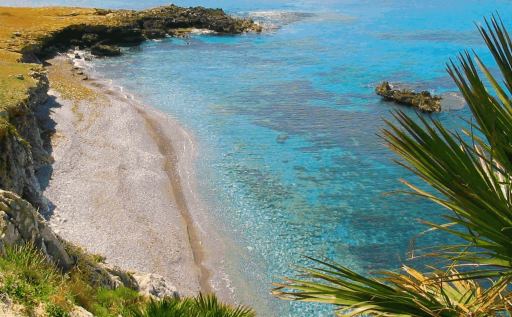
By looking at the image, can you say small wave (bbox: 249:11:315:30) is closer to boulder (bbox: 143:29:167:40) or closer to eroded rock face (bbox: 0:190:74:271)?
boulder (bbox: 143:29:167:40)

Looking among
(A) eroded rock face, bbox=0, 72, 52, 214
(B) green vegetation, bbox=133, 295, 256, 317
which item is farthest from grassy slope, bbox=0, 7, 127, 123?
(B) green vegetation, bbox=133, 295, 256, 317

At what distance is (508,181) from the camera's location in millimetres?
4406

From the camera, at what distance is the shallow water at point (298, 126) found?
25281 millimetres

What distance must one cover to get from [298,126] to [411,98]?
13993 millimetres

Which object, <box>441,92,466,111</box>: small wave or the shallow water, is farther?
<box>441,92,466,111</box>: small wave

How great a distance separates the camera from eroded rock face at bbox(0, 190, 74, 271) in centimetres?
1149

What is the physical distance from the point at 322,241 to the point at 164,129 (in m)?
21.3

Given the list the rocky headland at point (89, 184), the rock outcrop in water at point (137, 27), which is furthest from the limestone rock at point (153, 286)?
the rock outcrop in water at point (137, 27)

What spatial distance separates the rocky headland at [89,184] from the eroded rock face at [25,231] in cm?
3

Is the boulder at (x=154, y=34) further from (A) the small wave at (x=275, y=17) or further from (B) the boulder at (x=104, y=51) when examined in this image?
(A) the small wave at (x=275, y=17)

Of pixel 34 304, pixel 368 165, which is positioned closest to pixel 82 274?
pixel 34 304

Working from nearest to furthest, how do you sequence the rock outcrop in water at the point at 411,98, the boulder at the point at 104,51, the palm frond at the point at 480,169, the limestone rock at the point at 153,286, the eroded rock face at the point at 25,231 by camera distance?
the palm frond at the point at 480,169, the eroded rock face at the point at 25,231, the limestone rock at the point at 153,286, the rock outcrop in water at the point at 411,98, the boulder at the point at 104,51

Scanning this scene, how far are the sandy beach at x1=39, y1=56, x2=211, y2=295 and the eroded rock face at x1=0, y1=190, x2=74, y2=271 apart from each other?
8574 millimetres

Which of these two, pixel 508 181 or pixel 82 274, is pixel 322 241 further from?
pixel 508 181
